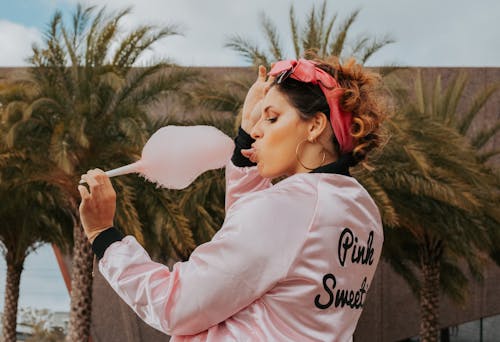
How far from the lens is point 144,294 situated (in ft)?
5.82

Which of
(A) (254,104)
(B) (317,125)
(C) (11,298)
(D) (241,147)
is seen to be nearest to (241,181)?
(D) (241,147)

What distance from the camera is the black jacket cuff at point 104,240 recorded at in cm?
187

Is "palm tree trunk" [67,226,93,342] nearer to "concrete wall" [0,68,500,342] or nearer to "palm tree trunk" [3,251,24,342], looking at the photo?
"palm tree trunk" [3,251,24,342]

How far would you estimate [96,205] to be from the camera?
6.26ft

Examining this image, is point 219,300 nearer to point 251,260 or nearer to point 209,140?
point 251,260

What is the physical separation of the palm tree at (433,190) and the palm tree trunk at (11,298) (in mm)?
9393

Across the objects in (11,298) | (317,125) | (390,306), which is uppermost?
(317,125)

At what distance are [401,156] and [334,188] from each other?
13.8m

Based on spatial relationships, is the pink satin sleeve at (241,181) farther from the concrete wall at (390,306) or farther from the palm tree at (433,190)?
the concrete wall at (390,306)

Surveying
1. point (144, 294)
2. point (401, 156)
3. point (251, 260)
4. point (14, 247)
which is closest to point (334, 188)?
point (251, 260)

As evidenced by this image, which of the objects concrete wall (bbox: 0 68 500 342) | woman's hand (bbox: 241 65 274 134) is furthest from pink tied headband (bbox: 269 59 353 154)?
concrete wall (bbox: 0 68 500 342)

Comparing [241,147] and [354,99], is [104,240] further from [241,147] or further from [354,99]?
[354,99]

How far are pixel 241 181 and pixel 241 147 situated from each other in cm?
10

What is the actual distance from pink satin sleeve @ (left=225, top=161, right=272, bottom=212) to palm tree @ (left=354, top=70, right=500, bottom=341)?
11.3 metres
